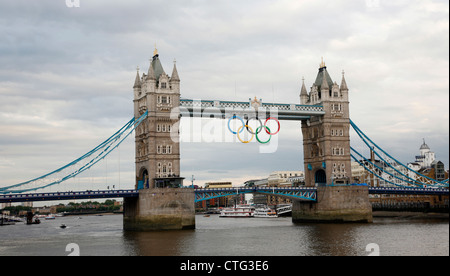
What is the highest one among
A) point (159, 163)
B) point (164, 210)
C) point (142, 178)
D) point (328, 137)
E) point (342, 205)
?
point (328, 137)

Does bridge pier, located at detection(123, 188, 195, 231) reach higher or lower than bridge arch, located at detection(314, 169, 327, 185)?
lower

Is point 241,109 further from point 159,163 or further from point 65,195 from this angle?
point 65,195

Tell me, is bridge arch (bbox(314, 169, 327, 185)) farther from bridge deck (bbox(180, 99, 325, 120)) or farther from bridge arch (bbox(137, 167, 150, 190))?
bridge arch (bbox(137, 167, 150, 190))

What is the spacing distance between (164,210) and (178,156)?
9.56 m

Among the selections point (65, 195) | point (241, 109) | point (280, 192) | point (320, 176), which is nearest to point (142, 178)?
point (65, 195)

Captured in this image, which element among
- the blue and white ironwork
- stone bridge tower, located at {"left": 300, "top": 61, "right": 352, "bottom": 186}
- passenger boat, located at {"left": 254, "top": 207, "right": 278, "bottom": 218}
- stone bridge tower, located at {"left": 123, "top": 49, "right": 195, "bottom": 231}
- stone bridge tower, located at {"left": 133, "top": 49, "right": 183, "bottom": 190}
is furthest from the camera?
passenger boat, located at {"left": 254, "top": 207, "right": 278, "bottom": 218}

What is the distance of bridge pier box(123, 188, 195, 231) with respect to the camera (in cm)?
7462

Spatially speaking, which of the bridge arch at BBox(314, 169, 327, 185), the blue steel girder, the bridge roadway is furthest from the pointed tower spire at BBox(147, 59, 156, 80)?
the bridge arch at BBox(314, 169, 327, 185)

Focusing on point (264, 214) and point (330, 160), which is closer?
point (330, 160)

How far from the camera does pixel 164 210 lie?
7525 centimetres

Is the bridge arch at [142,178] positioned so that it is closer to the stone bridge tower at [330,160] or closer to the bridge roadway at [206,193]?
the bridge roadway at [206,193]
